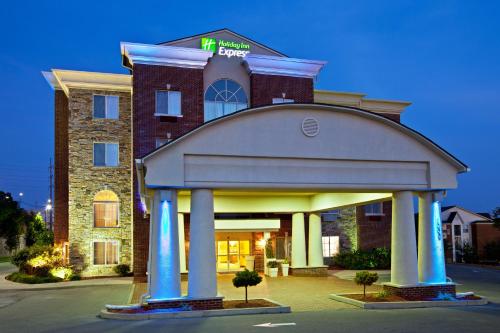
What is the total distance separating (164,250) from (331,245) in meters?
20.4

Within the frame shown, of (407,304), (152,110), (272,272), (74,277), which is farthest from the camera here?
(152,110)

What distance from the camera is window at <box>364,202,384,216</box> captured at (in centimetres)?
3484

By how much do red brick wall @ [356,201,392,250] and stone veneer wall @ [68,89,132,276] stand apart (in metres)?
14.4

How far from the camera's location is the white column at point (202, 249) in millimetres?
15375

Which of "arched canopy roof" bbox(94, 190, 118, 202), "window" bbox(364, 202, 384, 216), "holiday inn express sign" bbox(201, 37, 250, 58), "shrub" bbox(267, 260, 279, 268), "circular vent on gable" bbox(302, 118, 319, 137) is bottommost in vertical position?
"shrub" bbox(267, 260, 279, 268)

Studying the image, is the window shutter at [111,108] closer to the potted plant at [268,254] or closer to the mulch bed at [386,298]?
the potted plant at [268,254]

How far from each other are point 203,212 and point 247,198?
29.8ft

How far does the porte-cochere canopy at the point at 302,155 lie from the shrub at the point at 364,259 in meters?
14.9

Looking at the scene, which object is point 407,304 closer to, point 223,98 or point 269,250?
point 269,250

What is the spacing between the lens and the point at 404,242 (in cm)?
1764

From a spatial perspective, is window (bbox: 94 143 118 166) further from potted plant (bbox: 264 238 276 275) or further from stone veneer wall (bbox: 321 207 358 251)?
stone veneer wall (bbox: 321 207 358 251)

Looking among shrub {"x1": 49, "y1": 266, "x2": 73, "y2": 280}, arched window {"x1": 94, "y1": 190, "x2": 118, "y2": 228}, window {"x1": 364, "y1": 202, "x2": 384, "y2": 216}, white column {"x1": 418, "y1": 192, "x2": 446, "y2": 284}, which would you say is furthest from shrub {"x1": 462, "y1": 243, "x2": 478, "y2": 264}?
shrub {"x1": 49, "y1": 266, "x2": 73, "y2": 280}

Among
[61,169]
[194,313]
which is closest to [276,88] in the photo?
[61,169]

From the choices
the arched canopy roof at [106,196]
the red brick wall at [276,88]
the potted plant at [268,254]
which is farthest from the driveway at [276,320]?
the red brick wall at [276,88]
